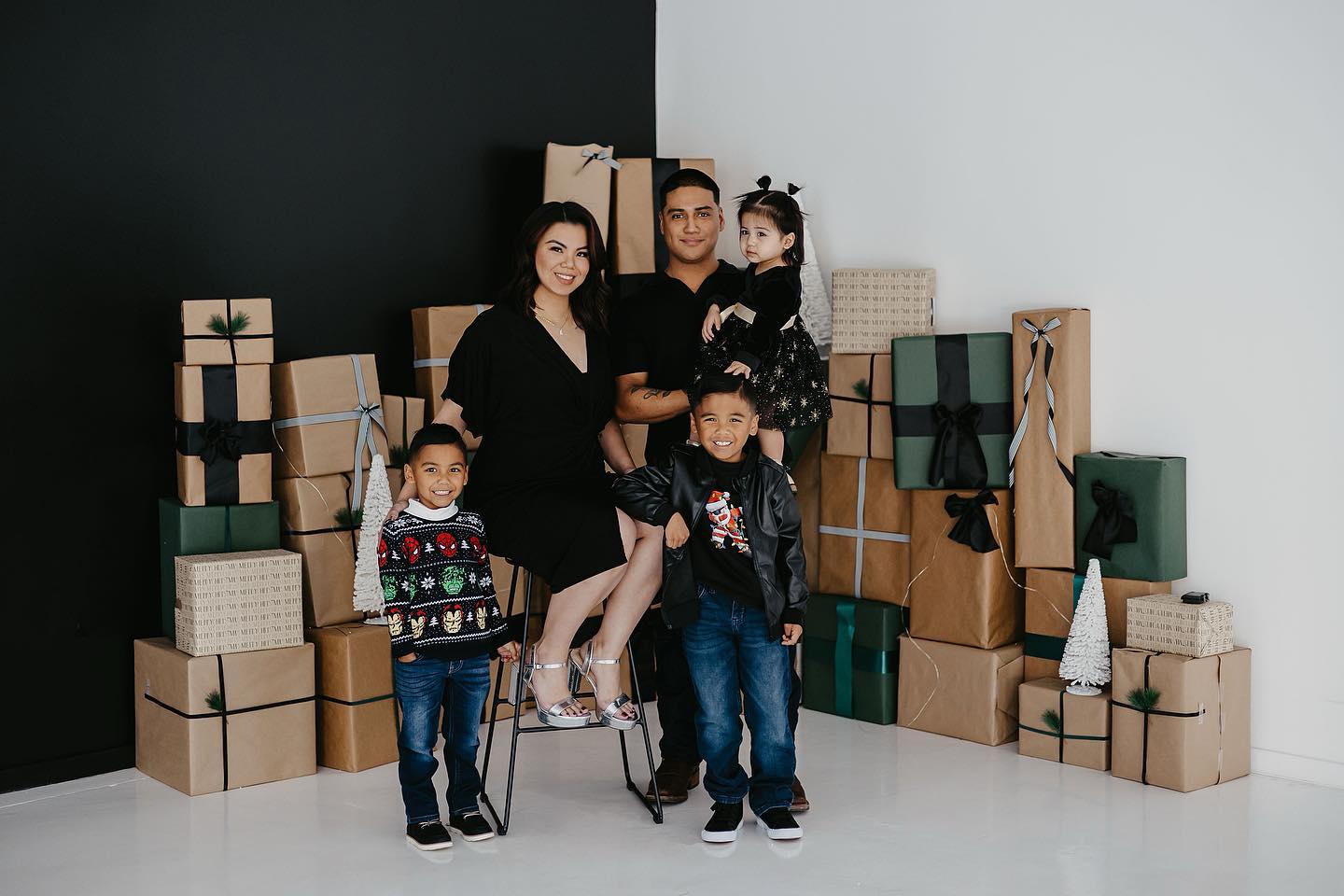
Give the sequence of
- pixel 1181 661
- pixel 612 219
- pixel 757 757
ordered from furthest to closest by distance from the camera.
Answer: pixel 612 219 → pixel 1181 661 → pixel 757 757

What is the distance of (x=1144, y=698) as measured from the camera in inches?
132

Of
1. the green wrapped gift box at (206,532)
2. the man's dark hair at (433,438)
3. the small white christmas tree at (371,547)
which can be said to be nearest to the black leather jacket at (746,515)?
the man's dark hair at (433,438)

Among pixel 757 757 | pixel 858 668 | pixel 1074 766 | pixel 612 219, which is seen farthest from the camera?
pixel 612 219

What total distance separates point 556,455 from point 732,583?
524mm

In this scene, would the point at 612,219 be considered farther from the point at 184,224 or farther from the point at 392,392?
the point at 184,224

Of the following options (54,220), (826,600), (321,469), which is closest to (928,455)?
(826,600)

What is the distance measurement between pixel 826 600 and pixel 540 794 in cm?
121

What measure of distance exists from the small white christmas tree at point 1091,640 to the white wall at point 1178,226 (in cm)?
29

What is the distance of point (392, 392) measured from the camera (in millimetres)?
4168

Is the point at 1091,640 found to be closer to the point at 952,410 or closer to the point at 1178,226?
the point at 952,410

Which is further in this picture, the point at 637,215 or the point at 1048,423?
the point at 637,215

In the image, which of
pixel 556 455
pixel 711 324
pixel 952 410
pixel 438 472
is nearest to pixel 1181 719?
pixel 952 410

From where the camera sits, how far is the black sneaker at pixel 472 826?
9.77 feet

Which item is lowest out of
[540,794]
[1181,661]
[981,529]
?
[540,794]
